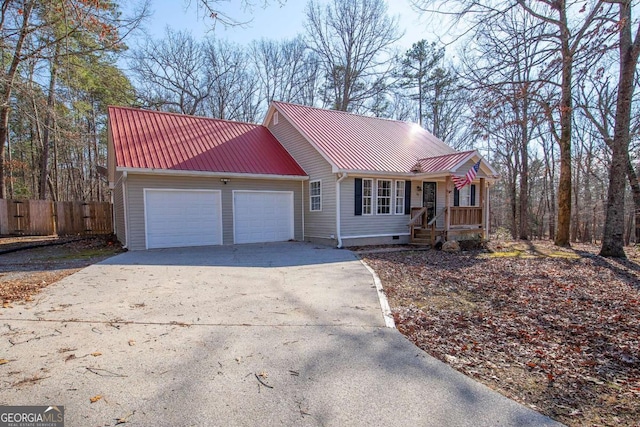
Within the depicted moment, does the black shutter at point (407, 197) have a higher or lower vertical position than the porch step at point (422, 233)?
higher

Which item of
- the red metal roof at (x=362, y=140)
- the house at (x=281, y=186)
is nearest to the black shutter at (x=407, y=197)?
the house at (x=281, y=186)

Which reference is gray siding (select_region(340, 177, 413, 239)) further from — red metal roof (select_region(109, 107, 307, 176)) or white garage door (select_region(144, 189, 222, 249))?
white garage door (select_region(144, 189, 222, 249))

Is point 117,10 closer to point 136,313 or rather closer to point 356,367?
point 136,313

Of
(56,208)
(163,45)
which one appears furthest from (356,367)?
(163,45)

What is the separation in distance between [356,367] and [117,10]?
1166cm

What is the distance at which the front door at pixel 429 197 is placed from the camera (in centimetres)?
1378

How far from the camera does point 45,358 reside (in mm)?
3291

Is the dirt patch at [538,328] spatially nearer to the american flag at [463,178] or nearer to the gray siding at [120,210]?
the american flag at [463,178]

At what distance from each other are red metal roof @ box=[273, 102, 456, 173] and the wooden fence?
33.7ft

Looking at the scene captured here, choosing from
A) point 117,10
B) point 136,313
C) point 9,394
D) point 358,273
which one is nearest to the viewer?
point 9,394

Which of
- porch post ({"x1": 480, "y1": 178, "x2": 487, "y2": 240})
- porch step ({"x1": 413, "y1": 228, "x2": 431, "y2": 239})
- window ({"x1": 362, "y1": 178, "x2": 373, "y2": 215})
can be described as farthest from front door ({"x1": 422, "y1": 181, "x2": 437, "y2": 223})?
window ({"x1": 362, "y1": 178, "x2": 373, "y2": 215})

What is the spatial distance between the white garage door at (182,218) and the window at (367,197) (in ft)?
16.7

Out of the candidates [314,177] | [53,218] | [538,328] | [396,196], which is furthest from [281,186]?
[53,218]

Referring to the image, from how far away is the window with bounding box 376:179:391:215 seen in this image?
12656mm
